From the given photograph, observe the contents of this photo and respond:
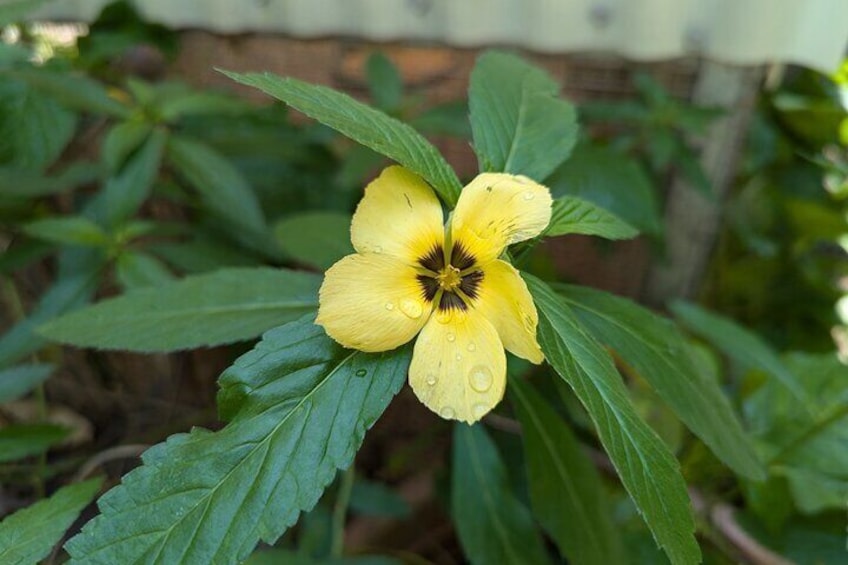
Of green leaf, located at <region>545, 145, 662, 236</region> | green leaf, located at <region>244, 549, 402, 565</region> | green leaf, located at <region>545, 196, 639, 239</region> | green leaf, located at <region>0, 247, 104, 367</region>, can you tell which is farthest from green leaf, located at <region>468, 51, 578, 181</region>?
green leaf, located at <region>0, 247, 104, 367</region>

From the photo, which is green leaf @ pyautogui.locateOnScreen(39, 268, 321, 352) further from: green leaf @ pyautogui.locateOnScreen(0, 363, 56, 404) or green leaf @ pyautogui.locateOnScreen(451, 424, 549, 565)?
green leaf @ pyautogui.locateOnScreen(451, 424, 549, 565)

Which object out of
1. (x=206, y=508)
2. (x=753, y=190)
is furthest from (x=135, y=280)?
(x=753, y=190)

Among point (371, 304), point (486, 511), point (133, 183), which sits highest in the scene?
point (371, 304)

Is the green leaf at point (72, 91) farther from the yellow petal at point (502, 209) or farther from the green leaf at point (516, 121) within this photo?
the yellow petal at point (502, 209)

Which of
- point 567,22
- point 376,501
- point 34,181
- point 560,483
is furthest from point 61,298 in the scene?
point 567,22

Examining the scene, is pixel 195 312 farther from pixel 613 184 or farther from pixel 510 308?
pixel 613 184

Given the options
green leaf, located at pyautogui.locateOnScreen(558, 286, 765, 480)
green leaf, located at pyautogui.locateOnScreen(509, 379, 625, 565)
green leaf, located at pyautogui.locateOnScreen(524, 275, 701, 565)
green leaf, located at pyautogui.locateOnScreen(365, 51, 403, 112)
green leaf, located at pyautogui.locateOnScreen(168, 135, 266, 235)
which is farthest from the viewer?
green leaf, located at pyautogui.locateOnScreen(365, 51, 403, 112)

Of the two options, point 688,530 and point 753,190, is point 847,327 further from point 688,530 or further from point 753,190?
point 688,530
